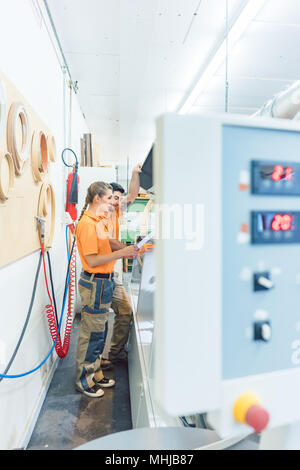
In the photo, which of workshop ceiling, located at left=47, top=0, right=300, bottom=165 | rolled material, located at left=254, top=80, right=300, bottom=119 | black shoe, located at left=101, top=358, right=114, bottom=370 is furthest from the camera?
black shoe, located at left=101, top=358, right=114, bottom=370

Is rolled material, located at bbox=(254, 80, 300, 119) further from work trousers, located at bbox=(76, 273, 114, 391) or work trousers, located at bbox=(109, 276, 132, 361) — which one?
work trousers, located at bbox=(109, 276, 132, 361)

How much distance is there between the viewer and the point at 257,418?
0.44 meters

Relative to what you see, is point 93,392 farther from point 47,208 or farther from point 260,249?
point 260,249

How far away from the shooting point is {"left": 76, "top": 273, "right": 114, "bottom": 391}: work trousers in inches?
80.6

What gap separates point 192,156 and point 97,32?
113 inches

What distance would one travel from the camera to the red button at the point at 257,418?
1.44ft

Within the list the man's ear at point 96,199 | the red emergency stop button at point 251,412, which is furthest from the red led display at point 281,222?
the man's ear at point 96,199

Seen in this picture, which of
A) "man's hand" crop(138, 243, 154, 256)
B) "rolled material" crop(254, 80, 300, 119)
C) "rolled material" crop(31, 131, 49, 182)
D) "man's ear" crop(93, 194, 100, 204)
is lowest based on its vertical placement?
"man's hand" crop(138, 243, 154, 256)

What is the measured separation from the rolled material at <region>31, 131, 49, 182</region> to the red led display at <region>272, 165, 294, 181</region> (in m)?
1.49

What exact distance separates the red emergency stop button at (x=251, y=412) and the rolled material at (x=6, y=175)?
1.13 meters

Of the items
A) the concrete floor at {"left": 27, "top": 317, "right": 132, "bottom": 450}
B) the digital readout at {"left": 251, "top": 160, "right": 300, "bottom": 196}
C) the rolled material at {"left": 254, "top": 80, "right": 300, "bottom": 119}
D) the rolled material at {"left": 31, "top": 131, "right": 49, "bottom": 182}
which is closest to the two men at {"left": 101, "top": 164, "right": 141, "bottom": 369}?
the concrete floor at {"left": 27, "top": 317, "right": 132, "bottom": 450}

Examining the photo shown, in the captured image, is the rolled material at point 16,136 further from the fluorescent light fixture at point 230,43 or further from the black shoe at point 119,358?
the black shoe at point 119,358

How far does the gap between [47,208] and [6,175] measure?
78 centimetres

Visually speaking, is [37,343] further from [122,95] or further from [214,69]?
[122,95]
